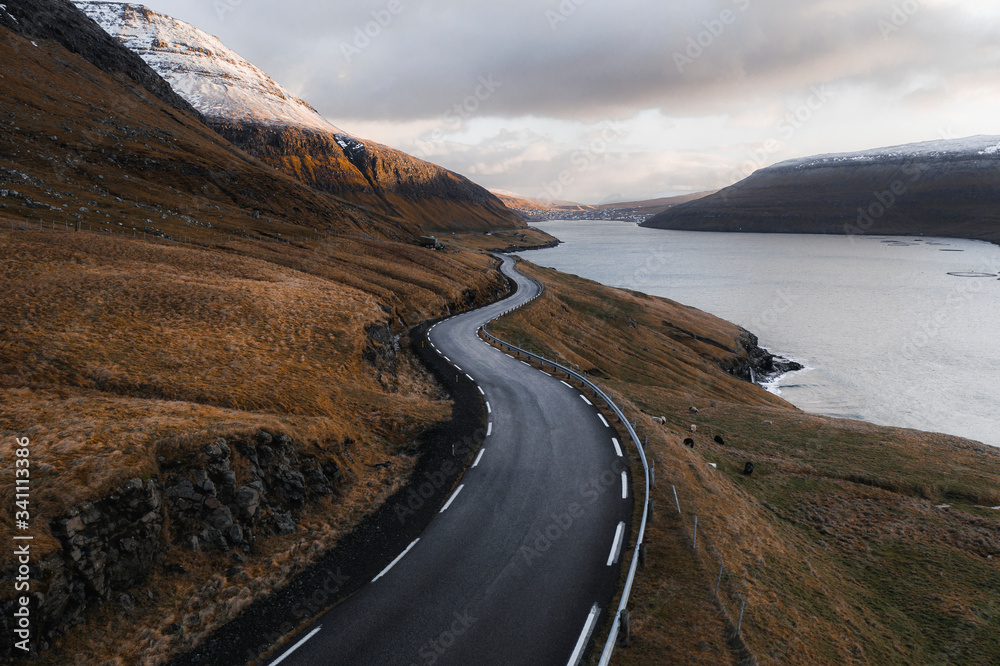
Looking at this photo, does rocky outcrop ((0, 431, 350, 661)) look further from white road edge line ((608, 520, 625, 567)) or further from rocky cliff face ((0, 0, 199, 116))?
rocky cliff face ((0, 0, 199, 116))

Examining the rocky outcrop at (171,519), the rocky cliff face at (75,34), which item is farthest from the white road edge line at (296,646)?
the rocky cliff face at (75,34)

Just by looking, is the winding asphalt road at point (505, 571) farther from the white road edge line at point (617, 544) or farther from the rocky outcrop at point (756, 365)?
the rocky outcrop at point (756, 365)

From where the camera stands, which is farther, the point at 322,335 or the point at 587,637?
the point at 322,335

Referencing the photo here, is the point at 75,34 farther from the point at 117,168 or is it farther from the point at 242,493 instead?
the point at 242,493

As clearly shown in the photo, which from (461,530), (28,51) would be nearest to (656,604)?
(461,530)

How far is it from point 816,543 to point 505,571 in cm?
1421

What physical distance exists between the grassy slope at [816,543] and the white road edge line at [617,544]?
0.83 metres

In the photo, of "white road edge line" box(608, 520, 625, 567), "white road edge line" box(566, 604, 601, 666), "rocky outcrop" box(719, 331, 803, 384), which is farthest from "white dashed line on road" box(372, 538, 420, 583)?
"rocky outcrop" box(719, 331, 803, 384)

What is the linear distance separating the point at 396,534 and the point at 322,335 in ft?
47.5

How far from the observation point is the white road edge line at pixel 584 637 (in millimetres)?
9734

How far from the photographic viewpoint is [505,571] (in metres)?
12.5

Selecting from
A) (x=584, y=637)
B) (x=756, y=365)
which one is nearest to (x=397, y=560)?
(x=584, y=637)

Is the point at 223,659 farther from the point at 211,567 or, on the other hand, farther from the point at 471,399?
the point at 471,399

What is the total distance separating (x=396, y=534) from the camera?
1421cm
